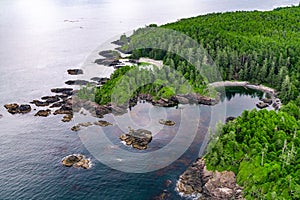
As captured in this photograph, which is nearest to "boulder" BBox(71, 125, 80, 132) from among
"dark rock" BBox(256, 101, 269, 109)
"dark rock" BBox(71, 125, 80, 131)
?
"dark rock" BBox(71, 125, 80, 131)

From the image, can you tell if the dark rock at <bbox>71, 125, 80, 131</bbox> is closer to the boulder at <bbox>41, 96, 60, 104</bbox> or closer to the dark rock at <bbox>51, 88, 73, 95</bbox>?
the boulder at <bbox>41, 96, 60, 104</bbox>

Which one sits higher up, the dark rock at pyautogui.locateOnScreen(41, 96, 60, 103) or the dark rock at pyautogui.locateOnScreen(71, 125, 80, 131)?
the dark rock at pyautogui.locateOnScreen(41, 96, 60, 103)

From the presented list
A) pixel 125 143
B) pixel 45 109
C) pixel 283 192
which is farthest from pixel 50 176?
pixel 283 192

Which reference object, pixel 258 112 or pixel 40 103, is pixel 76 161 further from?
pixel 258 112

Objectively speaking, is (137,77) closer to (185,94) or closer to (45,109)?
(185,94)

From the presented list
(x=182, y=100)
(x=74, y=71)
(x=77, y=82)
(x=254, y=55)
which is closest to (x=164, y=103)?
(x=182, y=100)

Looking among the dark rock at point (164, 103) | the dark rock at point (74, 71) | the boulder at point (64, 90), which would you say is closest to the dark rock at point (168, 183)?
the dark rock at point (164, 103)

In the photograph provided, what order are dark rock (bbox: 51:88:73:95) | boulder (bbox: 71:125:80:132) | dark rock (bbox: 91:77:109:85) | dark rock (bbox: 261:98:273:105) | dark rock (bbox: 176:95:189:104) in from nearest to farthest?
boulder (bbox: 71:125:80:132) < dark rock (bbox: 176:95:189:104) < dark rock (bbox: 261:98:273:105) < dark rock (bbox: 51:88:73:95) < dark rock (bbox: 91:77:109:85)
